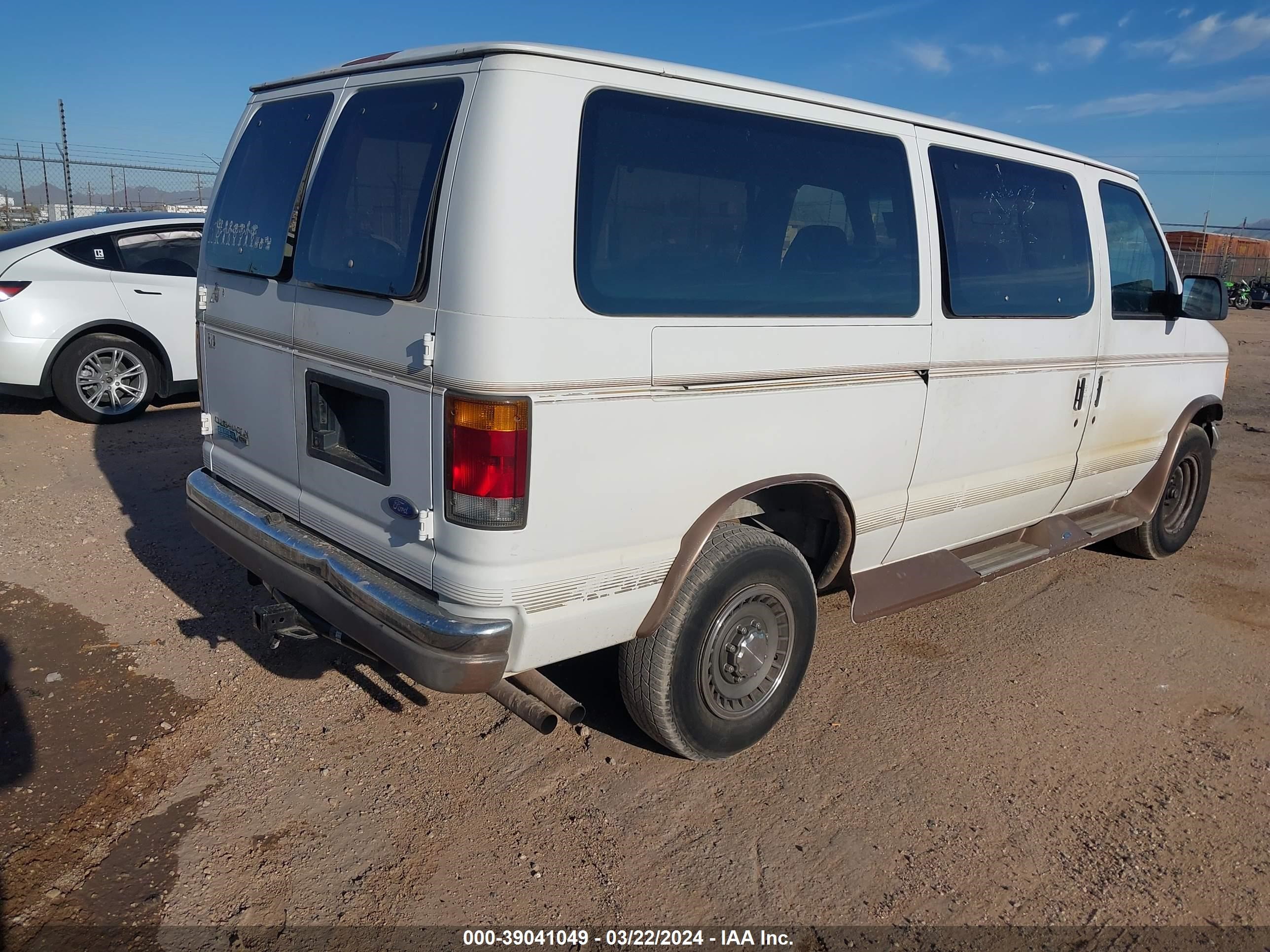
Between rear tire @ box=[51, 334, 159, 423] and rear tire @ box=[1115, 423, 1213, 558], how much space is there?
756 cm

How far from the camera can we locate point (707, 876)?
2920 millimetres

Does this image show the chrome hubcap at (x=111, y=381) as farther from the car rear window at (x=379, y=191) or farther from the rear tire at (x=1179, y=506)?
the rear tire at (x=1179, y=506)

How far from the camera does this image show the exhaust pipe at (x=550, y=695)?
297 centimetres

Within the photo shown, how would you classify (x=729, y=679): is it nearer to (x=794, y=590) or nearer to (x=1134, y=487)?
(x=794, y=590)

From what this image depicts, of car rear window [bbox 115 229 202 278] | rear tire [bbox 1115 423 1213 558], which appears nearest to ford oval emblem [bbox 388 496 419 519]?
rear tire [bbox 1115 423 1213 558]

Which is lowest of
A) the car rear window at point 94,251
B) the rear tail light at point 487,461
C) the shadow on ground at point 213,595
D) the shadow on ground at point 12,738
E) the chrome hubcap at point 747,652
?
the shadow on ground at point 12,738

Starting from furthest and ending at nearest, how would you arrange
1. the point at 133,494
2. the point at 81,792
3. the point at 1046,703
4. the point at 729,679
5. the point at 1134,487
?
the point at 133,494, the point at 1134,487, the point at 1046,703, the point at 729,679, the point at 81,792

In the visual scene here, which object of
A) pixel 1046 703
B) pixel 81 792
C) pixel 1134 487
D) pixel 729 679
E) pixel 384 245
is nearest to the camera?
pixel 384 245

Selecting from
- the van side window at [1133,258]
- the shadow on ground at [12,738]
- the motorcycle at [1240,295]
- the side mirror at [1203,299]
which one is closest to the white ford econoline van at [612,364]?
the van side window at [1133,258]

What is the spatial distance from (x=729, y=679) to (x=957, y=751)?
0.98 meters

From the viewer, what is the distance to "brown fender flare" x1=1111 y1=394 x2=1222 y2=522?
5531 millimetres

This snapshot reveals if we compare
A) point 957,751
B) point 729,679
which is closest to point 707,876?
point 729,679

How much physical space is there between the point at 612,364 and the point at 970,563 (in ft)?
8.16

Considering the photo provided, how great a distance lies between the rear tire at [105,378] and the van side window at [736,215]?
6.46 metres
